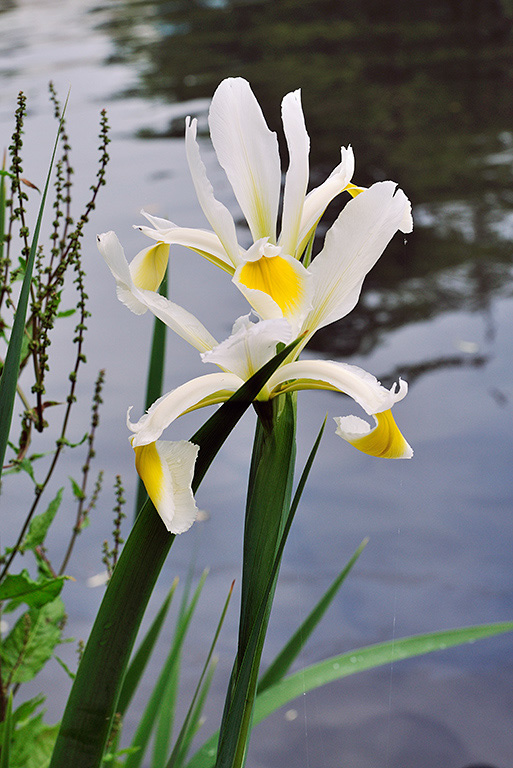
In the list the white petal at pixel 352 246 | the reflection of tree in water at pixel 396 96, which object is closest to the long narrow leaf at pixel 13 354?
the white petal at pixel 352 246

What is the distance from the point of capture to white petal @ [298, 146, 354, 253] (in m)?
0.43

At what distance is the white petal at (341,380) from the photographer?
1.22 ft

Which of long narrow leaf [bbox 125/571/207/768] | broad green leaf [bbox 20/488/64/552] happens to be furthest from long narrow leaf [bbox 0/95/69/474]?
long narrow leaf [bbox 125/571/207/768]

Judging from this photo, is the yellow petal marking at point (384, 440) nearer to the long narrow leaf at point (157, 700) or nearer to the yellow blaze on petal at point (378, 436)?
the yellow blaze on petal at point (378, 436)

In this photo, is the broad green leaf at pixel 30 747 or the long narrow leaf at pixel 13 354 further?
the broad green leaf at pixel 30 747

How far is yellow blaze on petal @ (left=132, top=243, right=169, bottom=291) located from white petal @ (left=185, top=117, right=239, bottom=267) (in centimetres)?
5

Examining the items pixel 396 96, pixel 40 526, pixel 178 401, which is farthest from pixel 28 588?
pixel 396 96

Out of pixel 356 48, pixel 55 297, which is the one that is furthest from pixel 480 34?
pixel 55 297

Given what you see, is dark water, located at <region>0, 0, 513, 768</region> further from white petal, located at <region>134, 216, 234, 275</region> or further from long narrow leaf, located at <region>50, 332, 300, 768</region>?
long narrow leaf, located at <region>50, 332, 300, 768</region>

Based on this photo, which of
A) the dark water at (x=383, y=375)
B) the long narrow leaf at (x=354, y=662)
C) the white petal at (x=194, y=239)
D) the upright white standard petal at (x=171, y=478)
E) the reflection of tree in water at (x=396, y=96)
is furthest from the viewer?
the reflection of tree in water at (x=396, y=96)

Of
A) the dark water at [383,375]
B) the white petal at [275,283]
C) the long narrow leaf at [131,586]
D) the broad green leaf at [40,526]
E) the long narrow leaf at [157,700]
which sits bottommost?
the dark water at [383,375]

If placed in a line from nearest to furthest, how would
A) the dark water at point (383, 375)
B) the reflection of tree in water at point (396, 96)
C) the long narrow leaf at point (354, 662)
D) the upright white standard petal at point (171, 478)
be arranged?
the upright white standard petal at point (171, 478) < the long narrow leaf at point (354, 662) < the dark water at point (383, 375) < the reflection of tree in water at point (396, 96)

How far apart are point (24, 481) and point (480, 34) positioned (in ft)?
13.5

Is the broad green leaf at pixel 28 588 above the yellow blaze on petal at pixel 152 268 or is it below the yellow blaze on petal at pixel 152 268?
below
